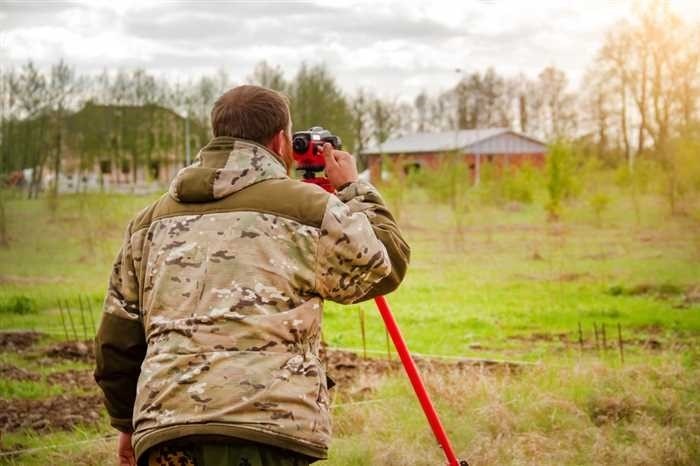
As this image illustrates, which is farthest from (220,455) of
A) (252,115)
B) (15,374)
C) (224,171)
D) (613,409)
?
(15,374)

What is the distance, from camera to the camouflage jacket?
2361mm

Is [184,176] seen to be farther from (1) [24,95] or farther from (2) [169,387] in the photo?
(1) [24,95]

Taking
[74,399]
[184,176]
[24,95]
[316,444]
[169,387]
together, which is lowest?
[74,399]

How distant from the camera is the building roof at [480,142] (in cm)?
5972

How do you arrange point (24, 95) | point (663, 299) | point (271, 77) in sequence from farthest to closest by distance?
point (271, 77) < point (24, 95) < point (663, 299)

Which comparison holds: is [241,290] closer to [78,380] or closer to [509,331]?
[78,380]

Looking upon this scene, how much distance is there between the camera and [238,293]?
2.40 m

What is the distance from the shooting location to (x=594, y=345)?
9.01m

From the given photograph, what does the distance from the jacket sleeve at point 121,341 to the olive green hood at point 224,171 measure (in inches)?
12.7

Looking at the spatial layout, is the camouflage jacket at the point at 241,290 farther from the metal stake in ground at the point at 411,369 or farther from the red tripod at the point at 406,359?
the metal stake in ground at the point at 411,369

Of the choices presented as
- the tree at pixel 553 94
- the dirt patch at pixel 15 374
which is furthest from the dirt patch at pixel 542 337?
the tree at pixel 553 94

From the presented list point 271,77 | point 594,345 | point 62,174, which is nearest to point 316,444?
point 594,345

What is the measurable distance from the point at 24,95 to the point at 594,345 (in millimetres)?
18209

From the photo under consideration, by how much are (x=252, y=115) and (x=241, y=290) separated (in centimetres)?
57
